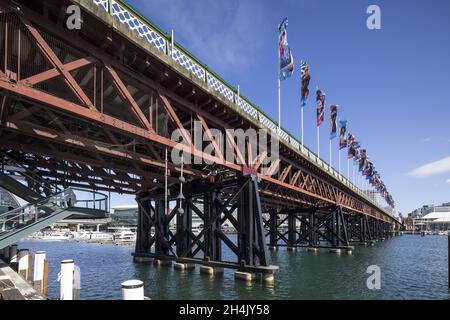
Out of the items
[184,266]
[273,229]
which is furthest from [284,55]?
[273,229]

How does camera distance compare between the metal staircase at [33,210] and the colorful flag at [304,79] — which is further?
the colorful flag at [304,79]

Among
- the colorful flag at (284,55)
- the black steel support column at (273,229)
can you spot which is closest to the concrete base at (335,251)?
the black steel support column at (273,229)

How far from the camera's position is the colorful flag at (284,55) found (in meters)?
25.3

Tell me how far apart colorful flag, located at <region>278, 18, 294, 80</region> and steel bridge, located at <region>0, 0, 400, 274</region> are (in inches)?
177

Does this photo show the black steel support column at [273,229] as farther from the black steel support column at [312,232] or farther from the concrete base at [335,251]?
the concrete base at [335,251]

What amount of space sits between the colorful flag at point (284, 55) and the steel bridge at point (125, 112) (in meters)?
4.49

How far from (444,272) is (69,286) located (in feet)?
90.6

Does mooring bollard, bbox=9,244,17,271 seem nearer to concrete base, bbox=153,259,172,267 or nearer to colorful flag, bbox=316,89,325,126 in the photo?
concrete base, bbox=153,259,172,267

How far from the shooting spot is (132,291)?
20.8 ft

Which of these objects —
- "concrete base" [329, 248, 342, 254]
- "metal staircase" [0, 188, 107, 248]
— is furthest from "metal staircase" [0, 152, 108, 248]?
"concrete base" [329, 248, 342, 254]

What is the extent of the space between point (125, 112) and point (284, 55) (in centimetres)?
1447
